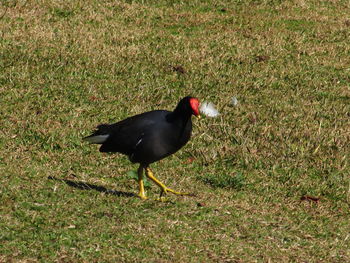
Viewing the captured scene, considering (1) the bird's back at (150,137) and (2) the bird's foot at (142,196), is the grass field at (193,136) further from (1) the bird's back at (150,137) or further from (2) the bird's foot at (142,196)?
(1) the bird's back at (150,137)

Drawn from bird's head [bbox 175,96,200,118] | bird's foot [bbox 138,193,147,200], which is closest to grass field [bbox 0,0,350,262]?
bird's foot [bbox 138,193,147,200]

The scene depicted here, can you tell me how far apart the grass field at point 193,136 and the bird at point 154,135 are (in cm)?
44

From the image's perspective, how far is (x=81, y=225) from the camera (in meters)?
6.36

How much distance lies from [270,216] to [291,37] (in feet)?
24.8

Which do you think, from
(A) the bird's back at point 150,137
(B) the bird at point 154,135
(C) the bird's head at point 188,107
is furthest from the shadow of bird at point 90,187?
(C) the bird's head at point 188,107

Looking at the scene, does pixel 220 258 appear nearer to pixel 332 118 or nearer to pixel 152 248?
pixel 152 248

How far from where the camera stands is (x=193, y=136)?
30.1ft

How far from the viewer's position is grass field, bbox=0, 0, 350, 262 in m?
6.36

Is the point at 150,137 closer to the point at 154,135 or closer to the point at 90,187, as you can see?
the point at 154,135

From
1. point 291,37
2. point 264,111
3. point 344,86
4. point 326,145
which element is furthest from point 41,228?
point 291,37

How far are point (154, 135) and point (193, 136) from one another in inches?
89.1

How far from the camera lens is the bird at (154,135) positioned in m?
6.92

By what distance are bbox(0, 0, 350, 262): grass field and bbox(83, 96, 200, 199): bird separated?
436 mm

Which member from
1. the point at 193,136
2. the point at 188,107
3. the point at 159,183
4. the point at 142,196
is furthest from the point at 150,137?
the point at 193,136
